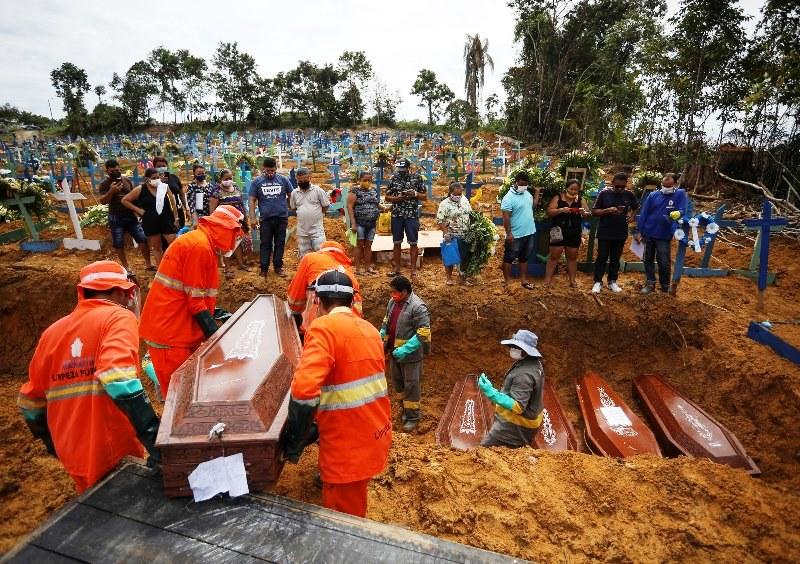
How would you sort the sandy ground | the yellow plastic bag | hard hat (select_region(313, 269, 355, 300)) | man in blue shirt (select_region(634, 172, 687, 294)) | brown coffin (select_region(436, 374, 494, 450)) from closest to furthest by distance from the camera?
hard hat (select_region(313, 269, 355, 300))
the sandy ground
brown coffin (select_region(436, 374, 494, 450))
man in blue shirt (select_region(634, 172, 687, 294))
the yellow plastic bag

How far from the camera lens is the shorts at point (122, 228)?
20.8ft

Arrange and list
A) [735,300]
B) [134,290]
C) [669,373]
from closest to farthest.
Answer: [134,290] → [669,373] → [735,300]

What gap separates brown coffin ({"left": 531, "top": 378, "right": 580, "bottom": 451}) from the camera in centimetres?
462

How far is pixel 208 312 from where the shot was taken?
3.34m

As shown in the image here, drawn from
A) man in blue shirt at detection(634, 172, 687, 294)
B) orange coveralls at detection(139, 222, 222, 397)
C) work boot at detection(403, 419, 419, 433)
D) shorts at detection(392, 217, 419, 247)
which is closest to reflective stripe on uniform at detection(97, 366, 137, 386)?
orange coveralls at detection(139, 222, 222, 397)

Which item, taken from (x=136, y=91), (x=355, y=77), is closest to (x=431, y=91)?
(x=355, y=77)

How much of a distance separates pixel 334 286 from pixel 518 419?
261cm

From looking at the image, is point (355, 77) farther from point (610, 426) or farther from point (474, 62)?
point (610, 426)

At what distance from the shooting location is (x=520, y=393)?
369 cm

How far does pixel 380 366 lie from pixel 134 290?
1641mm

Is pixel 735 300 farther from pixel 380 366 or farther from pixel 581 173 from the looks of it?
pixel 380 366

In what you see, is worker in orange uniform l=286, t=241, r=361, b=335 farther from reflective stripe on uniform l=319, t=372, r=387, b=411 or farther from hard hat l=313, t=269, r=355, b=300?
reflective stripe on uniform l=319, t=372, r=387, b=411

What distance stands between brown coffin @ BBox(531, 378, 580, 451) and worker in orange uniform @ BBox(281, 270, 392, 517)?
2.65 metres

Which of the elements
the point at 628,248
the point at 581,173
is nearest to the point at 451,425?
the point at 581,173
